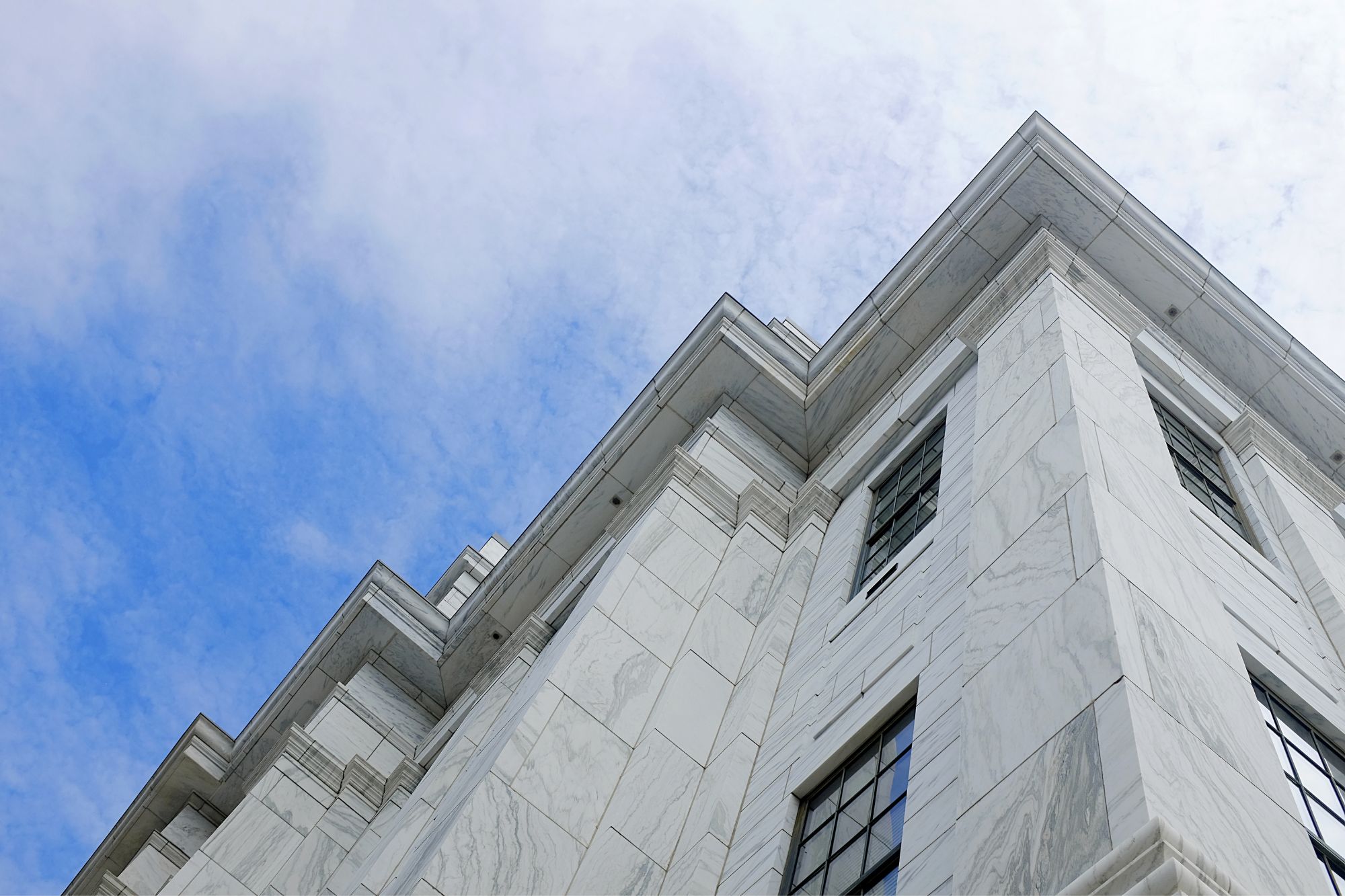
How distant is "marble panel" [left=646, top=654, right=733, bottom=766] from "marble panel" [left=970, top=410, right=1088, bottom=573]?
195 inches

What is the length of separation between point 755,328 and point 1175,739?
16.8 meters

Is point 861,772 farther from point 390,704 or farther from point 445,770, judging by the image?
point 390,704

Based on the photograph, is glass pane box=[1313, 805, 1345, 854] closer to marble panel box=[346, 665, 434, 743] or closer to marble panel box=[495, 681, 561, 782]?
marble panel box=[495, 681, 561, 782]

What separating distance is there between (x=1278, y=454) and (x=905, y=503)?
22.1 ft

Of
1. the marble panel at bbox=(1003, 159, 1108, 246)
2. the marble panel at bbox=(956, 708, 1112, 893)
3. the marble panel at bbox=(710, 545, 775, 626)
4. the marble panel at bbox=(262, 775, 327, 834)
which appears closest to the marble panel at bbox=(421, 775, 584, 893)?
the marble panel at bbox=(710, 545, 775, 626)

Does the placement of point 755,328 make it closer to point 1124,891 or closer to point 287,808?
point 287,808

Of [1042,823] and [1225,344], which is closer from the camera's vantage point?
[1042,823]

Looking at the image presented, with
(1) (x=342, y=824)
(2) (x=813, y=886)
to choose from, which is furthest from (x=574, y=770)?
(1) (x=342, y=824)

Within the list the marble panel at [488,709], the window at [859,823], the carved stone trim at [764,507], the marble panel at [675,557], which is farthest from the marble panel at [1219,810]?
the marble panel at [488,709]

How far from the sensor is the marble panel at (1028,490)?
12898 mm

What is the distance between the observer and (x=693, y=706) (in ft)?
58.0

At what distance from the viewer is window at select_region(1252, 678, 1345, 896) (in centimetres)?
1117

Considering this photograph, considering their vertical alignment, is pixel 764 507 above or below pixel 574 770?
above

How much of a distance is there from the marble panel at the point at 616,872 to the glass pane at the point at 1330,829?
6508 millimetres
